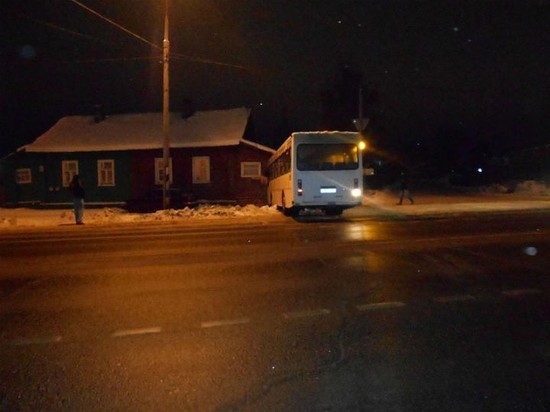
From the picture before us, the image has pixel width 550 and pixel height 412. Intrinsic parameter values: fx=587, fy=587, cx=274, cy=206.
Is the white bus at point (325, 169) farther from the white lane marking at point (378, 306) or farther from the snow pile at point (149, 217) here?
the white lane marking at point (378, 306)

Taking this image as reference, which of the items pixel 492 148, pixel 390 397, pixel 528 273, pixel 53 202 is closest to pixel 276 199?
pixel 53 202

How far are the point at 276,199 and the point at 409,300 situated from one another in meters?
19.7

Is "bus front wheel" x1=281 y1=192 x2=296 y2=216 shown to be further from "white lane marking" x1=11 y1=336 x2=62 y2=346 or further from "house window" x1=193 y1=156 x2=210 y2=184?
"white lane marking" x1=11 y1=336 x2=62 y2=346

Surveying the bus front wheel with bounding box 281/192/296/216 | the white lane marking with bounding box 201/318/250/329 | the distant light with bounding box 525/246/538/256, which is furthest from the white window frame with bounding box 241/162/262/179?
the white lane marking with bounding box 201/318/250/329

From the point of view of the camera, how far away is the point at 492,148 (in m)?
65.5

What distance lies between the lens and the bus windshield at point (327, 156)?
2084cm

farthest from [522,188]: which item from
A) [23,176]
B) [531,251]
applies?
[531,251]

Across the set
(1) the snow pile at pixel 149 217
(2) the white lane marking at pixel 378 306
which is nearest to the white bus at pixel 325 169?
(1) the snow pile at pixel 149 217

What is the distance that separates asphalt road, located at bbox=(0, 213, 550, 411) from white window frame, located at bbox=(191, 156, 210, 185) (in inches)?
904

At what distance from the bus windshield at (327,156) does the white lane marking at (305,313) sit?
14186 mm

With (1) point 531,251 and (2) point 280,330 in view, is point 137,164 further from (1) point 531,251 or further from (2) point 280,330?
(2) point 280,330

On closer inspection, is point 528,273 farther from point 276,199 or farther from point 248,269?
point 276,199

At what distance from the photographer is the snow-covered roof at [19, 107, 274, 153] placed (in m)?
34.9

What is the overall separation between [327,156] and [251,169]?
1388 cm
